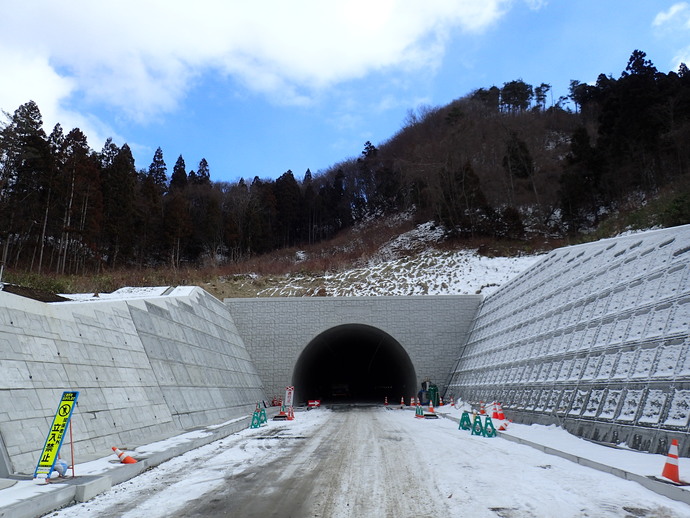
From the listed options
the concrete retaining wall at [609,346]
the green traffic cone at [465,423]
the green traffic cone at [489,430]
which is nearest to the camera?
the concrete retaining wall at [609,346]

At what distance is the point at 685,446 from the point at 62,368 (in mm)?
10536

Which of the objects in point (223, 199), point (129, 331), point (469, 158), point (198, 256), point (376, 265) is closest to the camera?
point (129, 331)

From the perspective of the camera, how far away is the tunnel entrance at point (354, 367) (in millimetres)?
31141

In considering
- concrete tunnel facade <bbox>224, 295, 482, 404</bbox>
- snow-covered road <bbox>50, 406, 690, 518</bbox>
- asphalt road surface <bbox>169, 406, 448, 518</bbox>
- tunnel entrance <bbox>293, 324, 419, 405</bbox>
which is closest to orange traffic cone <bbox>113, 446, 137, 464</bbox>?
snow-covered road <bbox>50, 406, 690, 518</bbox>

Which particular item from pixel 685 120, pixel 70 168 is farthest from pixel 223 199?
pixel 685 120

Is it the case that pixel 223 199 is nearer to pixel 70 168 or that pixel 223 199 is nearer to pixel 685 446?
pixel 70 168

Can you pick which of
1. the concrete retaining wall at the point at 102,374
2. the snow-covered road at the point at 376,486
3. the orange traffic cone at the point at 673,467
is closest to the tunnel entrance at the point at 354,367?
the concrete retaining wall at the point at 102,374

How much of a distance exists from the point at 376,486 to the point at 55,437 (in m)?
4.46

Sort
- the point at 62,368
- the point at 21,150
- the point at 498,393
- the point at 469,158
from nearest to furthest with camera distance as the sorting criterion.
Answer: the point at 62,368, the point at 498,393, the point at 21,150, the point at 469,158

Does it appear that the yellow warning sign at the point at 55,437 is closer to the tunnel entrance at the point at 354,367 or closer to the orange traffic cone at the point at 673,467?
the orange traffic cone at the point at 673,467

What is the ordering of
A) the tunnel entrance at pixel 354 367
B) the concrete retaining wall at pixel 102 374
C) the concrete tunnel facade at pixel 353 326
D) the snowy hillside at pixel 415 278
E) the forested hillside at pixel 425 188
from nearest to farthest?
the concrete retaining wall at pixel 102 374 < the concrete tunnel facade at pixel 353 326 < the tunnel entrance at pixel 354 367 < the snowy hillside at pixel 415 278 < the forested hillside at pixel 425 188

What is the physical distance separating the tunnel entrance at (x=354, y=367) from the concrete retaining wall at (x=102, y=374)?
13644 millimetres

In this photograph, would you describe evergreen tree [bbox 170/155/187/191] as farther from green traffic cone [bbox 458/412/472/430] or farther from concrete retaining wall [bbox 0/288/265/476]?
green traffic cone [bbox 458/412/472/430]

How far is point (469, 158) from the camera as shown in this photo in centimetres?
5338
